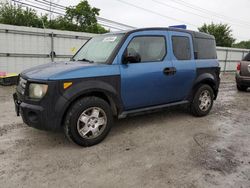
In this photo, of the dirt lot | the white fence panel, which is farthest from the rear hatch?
the white fence panel

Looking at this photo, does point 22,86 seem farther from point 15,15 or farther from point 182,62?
point 15,15

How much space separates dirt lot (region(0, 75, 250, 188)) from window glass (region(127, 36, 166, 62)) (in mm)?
1436

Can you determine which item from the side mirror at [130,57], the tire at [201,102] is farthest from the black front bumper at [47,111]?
the tire at [201,102]

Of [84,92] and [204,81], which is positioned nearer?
[84,92]

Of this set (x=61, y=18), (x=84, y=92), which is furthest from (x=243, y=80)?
(x=61, y=18)

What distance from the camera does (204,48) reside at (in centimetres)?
510

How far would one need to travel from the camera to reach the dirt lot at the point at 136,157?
2.59 m

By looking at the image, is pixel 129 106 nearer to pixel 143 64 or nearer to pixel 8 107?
pixel 143 64

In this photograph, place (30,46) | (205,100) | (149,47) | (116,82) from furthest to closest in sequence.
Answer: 1. (30,46)
2. (205,100)
3. (149,47)
4. (116,82)

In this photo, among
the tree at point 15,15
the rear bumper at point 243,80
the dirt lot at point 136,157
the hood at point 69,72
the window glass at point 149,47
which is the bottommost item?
the dirt lot at point 136,157

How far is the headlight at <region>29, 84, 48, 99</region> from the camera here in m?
3.06

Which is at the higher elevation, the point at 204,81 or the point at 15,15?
the point at 15,15

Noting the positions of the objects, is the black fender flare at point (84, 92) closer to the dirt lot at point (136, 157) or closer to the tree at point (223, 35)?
Answer: the dirt lot at point (136, 157)

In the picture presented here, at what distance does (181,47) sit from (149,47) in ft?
2.94
